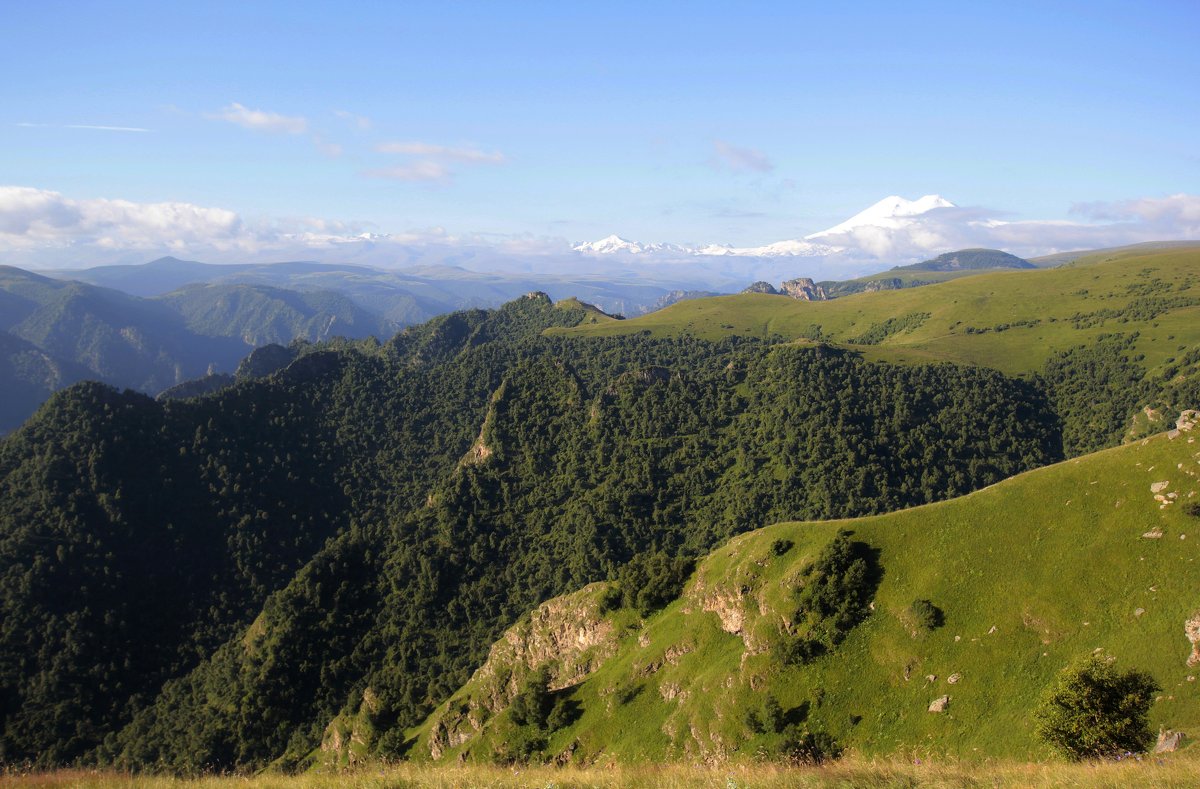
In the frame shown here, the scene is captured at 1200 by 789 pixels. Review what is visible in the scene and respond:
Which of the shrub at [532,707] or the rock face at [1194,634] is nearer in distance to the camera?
the rock face at [1194,634]

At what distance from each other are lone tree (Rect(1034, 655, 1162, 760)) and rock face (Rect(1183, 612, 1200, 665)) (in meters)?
14.9

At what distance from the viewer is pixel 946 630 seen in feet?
153

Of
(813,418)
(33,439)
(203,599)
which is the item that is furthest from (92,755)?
(813,418)

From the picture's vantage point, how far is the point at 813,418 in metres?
160

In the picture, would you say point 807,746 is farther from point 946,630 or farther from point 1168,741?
point 1168,741

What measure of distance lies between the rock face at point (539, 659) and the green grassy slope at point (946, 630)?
478cm

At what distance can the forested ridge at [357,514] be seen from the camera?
105688mm

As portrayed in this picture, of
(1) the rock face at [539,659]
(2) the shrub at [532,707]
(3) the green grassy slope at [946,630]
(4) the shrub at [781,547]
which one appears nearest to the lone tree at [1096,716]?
(3) the green grassy slope at [946,630]

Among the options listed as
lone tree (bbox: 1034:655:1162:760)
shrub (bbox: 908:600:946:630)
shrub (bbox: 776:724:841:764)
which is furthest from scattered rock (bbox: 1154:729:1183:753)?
shrub (bbox: 776:724:841:764)

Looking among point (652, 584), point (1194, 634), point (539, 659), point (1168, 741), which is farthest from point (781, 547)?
point (539, 659)

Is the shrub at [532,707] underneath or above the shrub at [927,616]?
underneath

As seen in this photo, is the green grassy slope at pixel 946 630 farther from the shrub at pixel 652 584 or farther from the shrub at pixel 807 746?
the shrub at pixel 652 584

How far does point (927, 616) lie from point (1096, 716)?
20.2m

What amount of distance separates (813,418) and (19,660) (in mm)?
173429
